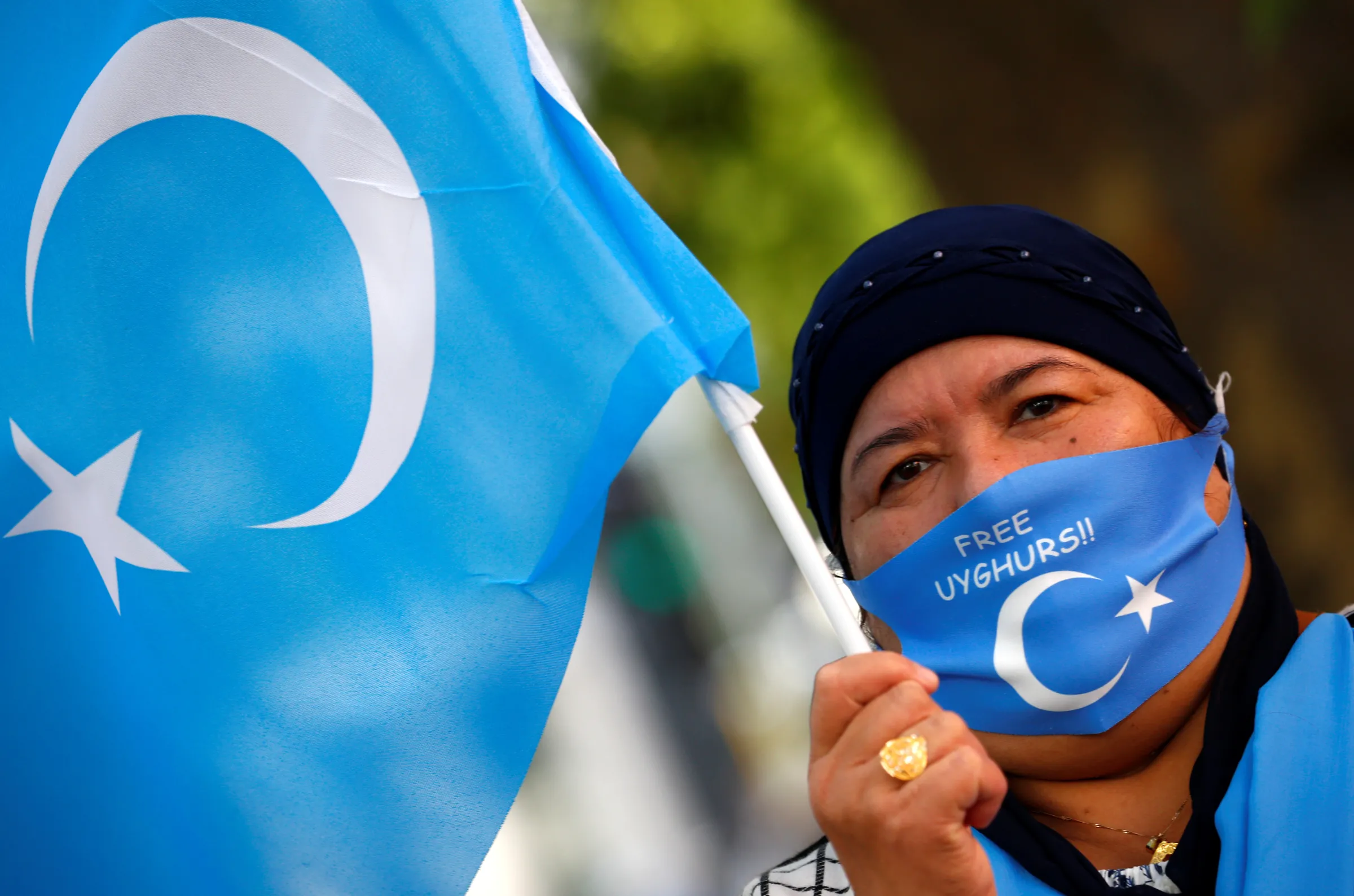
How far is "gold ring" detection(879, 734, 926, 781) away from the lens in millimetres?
1444

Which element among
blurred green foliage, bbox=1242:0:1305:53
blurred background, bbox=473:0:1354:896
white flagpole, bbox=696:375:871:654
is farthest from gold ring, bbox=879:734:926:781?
blurred green foliage, bbox=1242:0:1305:53

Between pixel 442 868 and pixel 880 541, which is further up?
pixel 880 541

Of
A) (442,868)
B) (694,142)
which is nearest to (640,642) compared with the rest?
(694,142)

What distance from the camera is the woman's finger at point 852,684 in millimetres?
1495

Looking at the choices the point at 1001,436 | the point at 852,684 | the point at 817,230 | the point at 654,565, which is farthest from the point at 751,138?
the point at 852,684

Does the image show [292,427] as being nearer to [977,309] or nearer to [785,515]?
[785,515]

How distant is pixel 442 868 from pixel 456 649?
365 millimetres

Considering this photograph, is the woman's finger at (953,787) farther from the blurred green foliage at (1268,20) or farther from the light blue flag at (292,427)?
the blurred green foliage at (1268,20)

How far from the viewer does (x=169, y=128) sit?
2084 millimetres

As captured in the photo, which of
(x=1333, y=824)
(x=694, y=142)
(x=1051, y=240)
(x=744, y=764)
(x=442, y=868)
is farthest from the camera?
(x=744, y=764)

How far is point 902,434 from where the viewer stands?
2.08 metres

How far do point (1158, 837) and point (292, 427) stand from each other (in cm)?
160

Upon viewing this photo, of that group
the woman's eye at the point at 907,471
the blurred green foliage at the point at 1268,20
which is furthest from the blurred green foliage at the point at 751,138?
the woman's eye at the point at 907,471

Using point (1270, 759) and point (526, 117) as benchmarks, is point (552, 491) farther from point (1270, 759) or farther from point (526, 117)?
point (1270, 759)
